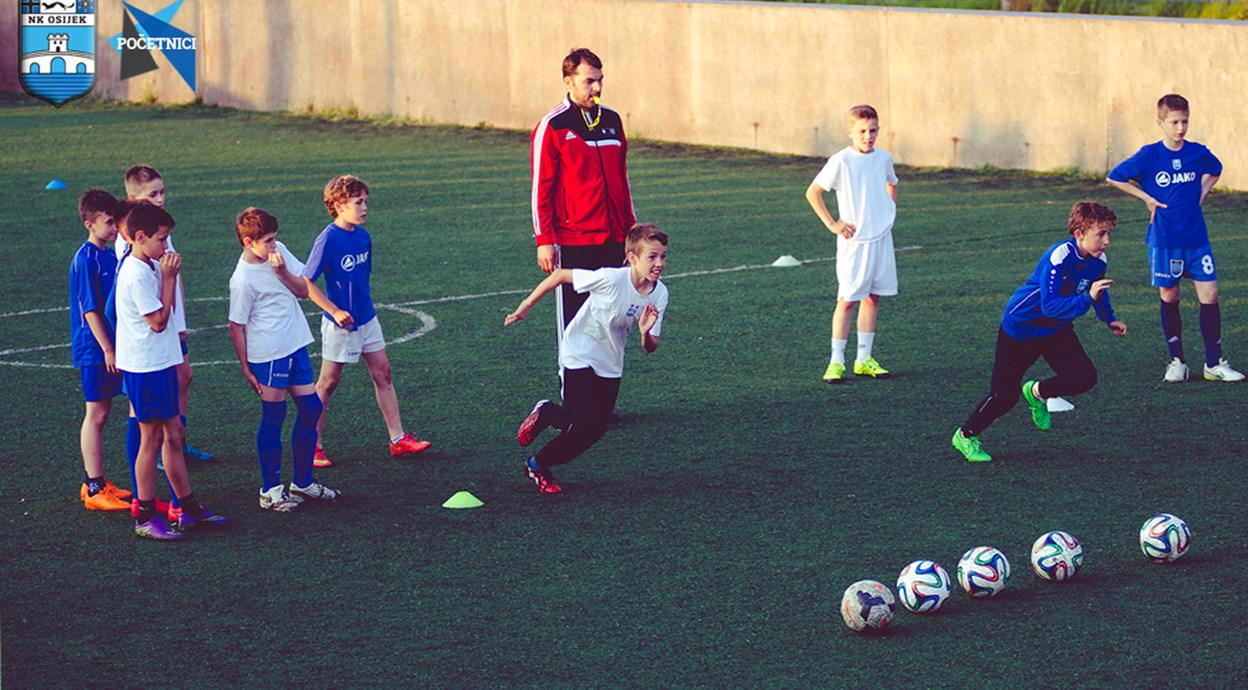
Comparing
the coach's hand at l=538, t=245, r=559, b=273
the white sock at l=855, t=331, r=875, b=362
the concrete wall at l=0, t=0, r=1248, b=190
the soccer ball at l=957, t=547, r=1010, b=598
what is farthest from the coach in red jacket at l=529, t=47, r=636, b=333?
the concrete wall at l=0, t=0, r=1248, b=190

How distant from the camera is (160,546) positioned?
310 inches

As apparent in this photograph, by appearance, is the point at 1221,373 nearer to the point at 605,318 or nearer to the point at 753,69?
the point at 605,318

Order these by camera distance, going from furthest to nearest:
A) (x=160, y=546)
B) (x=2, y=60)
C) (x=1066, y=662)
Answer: (x=2, y=60)
(x=160, y=546)
(x=1066, y=662)

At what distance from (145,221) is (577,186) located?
2.80 meters

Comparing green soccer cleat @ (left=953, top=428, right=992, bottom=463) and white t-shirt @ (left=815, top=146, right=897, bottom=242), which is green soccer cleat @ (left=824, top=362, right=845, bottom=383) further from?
green soccer cleat @ (left=953, top=428, right=992, bottom=463)

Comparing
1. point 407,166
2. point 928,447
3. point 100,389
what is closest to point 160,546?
point 100,389

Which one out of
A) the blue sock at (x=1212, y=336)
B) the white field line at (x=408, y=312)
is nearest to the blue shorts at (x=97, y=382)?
the white field line at (x=408, y=312)

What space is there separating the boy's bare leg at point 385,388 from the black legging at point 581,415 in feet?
3.41

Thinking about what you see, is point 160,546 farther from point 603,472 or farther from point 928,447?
point 928,447

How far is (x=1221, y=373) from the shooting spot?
10602 millimetres

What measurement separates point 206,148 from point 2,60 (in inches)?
338

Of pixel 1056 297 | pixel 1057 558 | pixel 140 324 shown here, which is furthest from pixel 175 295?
pixel 1056 297

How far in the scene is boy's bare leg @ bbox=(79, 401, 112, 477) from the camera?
8.43m

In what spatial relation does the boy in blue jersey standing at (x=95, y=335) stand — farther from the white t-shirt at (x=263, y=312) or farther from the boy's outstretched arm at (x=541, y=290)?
the boy's outstretched arm at (x=541, y=290)
